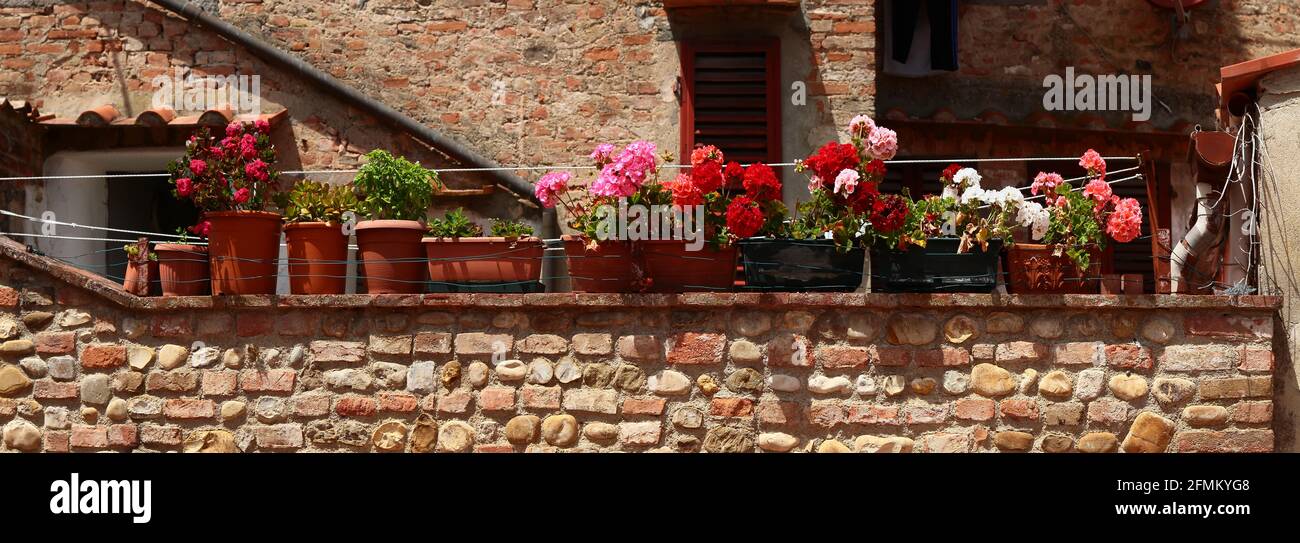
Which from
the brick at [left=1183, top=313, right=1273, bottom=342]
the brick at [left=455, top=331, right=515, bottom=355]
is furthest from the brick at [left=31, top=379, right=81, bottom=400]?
the brick at [left=1183, top=313, right=1273, bottom=342]

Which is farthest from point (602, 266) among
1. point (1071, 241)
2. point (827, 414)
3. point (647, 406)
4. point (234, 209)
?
point (1071, 241)

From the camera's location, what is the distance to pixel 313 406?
649cm

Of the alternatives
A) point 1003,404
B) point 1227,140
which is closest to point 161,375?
point 1003,404

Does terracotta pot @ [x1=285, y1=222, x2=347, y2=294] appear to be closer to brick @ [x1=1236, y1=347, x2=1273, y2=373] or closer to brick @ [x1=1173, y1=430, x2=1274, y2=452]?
brick @ [x1=1173, y1=430, x2=1274, y2=452]

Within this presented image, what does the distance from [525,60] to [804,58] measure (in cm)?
211

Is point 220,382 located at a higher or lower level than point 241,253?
lower

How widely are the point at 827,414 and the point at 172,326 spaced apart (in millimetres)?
3592

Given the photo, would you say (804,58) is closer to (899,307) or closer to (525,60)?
(525,60)

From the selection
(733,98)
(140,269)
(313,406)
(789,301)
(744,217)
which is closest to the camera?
(744,217)

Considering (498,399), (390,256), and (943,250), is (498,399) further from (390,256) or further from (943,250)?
(943,250)

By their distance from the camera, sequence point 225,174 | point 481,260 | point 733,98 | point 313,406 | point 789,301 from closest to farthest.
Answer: point 789,301, point 313,406, point 481,260, point 225,174, point 733,98

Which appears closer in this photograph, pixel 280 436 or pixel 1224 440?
pixel 1224 440
